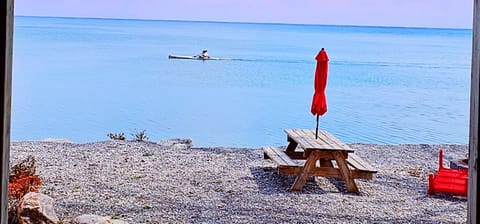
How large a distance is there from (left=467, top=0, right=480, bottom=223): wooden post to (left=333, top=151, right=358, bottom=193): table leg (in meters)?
4.19

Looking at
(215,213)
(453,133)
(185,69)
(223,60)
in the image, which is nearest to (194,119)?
(453,133)

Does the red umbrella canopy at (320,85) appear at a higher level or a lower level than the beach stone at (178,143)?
higher

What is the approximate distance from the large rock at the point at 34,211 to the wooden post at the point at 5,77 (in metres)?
2.83

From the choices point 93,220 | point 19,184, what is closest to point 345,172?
point 93,220

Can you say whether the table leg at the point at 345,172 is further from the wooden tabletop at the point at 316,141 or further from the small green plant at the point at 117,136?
the small green plant at the point at 117,136

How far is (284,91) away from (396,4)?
19.4 meters

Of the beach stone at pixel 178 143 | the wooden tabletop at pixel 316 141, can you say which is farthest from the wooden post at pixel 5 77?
the beach stone at pixel 178 143

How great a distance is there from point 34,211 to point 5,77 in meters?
3.00

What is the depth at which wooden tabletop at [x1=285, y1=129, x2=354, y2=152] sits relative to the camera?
17.2 feet

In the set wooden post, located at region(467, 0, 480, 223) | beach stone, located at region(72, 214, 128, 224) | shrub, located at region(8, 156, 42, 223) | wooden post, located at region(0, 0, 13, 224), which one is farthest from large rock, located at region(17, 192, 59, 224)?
wooden post, located at region(467, 0, 480, 223)

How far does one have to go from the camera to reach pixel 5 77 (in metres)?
1.03

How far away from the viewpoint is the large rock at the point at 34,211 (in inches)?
148

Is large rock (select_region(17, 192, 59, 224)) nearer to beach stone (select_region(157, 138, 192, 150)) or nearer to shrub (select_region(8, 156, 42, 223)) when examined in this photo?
shrub (select_region(8, 156, 42, 223))

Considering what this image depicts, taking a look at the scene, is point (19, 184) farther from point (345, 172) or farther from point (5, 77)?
point (5, 77)
